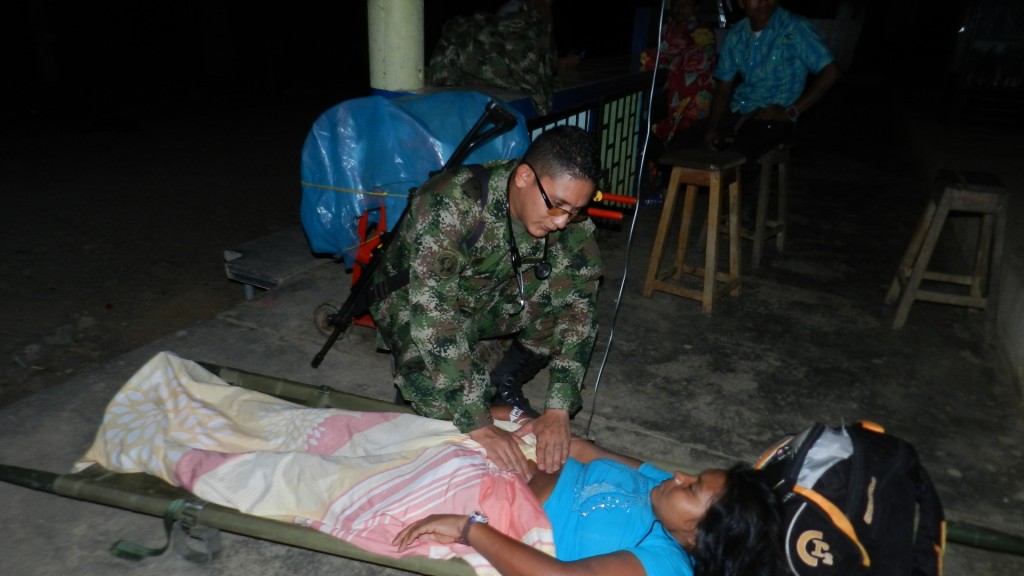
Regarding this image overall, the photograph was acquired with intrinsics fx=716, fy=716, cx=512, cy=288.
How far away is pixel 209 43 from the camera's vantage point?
12.5 m

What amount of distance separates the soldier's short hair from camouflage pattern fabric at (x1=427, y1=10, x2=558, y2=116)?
2.42 m

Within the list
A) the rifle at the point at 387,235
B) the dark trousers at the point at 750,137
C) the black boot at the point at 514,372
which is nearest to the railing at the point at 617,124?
the dark trousers at the point at 750,137

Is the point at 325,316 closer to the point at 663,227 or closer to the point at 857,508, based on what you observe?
the point at 663,227

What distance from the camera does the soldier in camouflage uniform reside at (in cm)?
227

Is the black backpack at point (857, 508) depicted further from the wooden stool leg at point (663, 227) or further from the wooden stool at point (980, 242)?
the wooden stool at point (980, 242)

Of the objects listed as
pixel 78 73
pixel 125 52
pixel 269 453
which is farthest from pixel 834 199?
pixel 125 52

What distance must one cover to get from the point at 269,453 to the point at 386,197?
1559 mm

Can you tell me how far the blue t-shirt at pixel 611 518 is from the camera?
1919mm

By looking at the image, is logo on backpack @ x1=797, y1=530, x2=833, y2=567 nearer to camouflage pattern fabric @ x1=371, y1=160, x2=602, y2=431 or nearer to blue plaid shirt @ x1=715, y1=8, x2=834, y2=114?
camouflage pattern fabric @ x1=371, y1=160, x2=602, y2=431

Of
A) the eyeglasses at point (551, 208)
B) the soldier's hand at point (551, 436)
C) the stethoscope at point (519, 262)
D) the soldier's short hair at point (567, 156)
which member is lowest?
the soldier's hand at point (551, 436)

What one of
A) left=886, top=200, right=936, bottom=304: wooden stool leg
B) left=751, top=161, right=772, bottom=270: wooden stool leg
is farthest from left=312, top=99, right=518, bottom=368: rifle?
left=886, top=200, right=936, bottom=304: wooden stool leg

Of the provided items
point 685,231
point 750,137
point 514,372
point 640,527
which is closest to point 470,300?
point 514,372

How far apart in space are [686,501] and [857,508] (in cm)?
44

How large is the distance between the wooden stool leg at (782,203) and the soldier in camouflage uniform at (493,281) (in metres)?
2.90
